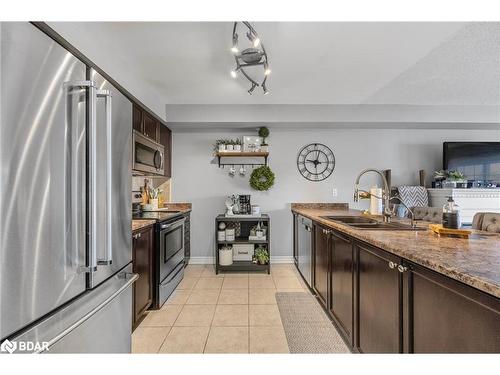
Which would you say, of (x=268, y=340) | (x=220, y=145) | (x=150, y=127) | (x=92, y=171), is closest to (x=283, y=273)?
(x=268, y=340)

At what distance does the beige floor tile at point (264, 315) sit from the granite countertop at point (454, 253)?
1.14 metres

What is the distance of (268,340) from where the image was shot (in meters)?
1.93

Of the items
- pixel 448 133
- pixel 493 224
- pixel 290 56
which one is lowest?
pixel 493 224

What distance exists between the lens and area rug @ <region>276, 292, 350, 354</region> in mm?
1841

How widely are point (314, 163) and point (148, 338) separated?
313 cm

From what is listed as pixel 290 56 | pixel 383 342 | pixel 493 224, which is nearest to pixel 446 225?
pixel 383 342

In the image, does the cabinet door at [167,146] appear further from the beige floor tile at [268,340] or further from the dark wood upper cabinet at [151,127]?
the beige floor tile at [268,340]

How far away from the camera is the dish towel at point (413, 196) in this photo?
12.4ft

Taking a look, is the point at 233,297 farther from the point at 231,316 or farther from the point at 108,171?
the point at 108,171

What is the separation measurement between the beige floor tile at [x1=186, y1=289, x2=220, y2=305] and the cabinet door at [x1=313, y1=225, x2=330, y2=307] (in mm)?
1069

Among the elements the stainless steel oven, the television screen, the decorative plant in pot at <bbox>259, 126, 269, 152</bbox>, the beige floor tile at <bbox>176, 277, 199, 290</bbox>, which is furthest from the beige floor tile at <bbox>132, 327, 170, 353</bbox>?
the television screen
